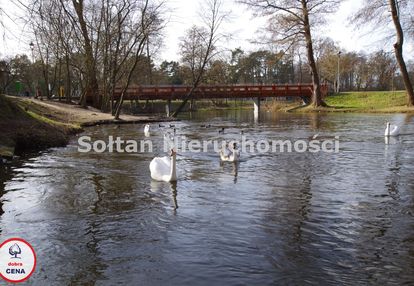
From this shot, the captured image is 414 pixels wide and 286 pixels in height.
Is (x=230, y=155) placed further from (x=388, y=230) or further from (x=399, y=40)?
(x=399, y=40)

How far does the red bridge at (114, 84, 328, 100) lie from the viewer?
55.6 meters

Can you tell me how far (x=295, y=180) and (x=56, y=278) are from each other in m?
7.01

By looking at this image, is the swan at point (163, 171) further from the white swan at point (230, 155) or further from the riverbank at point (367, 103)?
the riverbank at point (367, 103)

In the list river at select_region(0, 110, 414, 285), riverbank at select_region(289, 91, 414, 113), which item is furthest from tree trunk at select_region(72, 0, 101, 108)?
riverbank at select_region(289, 91, 414, 113)

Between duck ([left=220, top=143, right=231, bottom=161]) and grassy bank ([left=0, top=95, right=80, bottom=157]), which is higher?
grassy bank ([left=0, top=95, right=80, bottom=157])

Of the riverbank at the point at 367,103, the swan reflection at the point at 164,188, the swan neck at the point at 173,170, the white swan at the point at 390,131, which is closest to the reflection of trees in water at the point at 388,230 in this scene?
the swan reflection at the point at 164,188

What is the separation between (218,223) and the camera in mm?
7527

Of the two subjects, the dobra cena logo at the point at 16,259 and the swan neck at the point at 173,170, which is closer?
the dobra cena logo at the point at 16,259

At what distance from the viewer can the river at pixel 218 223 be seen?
5.62 m

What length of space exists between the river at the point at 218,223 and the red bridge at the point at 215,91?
4290 cm

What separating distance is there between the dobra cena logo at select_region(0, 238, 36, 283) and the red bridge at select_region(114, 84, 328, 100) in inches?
1973

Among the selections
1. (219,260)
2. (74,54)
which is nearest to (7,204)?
(219,260)

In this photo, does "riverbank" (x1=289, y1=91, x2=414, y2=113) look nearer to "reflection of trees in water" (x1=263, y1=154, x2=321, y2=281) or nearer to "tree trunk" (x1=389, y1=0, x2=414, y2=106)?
"tree trunk" (x1=389, y1=0, x2=414, y2=106)

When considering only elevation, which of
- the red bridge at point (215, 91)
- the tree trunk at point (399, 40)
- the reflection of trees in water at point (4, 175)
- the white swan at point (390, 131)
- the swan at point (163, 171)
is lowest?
the reflection of trees in water at point (4, 175)
